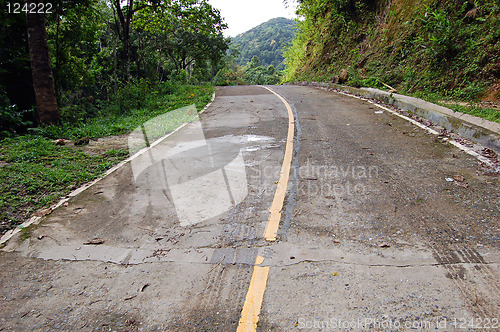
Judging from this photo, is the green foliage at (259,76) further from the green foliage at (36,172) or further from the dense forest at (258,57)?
the green foliage at (36,172)

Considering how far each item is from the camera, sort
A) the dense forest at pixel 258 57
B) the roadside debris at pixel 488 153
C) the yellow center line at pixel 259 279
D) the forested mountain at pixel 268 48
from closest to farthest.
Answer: the yellow center line at pixel 259 279, the roadside debris at pixel 488 153, the dense forest at pixel 258 57, the forested mountain at pixel 268 48

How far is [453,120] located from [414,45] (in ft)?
22.7

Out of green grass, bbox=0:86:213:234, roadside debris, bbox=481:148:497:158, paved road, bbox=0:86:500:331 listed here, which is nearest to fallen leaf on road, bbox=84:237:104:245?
paved road, bbox=0:86:500:331

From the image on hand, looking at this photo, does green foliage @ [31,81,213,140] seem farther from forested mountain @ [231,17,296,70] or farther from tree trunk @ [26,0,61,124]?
forested mountain @ [231,17,296,70]

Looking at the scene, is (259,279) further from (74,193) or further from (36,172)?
(36,172)

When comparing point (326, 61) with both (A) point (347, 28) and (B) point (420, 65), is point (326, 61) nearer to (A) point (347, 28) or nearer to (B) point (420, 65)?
(A) point (347, 28)

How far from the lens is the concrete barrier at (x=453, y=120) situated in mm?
5750

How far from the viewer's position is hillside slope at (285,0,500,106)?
877cm

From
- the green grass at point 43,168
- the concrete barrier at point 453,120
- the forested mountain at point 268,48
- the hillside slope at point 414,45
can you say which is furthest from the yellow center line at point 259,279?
the forested mountain at point 268,48

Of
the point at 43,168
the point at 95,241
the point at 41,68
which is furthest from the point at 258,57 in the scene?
the point at 95,241

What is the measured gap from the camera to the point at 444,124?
23.7ft

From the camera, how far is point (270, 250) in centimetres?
309

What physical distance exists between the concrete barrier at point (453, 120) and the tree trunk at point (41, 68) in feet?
35.6

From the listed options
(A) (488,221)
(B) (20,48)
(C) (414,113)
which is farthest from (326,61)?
(A) (488,221)
